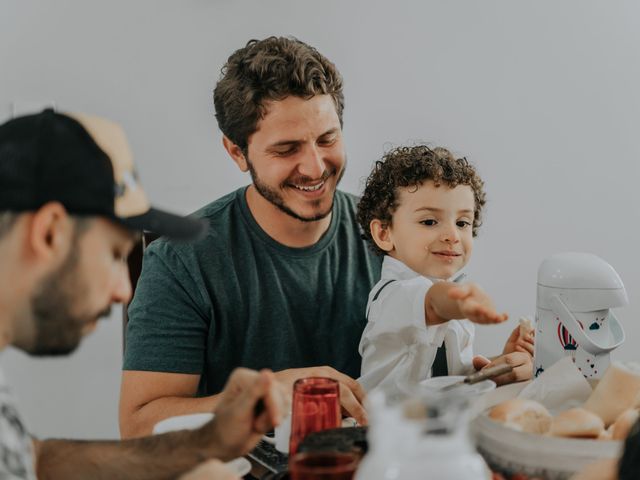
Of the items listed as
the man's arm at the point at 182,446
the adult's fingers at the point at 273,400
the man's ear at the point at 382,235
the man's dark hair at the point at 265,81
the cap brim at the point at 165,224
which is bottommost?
the man's arm at the point at 182,446

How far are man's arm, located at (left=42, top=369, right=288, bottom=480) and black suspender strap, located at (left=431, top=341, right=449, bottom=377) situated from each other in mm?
726

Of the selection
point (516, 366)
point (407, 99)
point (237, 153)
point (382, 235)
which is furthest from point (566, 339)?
point (407, 99)

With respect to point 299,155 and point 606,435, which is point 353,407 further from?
point 299,155

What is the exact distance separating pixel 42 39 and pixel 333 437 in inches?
78.9

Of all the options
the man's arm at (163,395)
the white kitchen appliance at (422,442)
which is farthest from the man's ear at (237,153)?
the white kitchen appliance at (422,442)

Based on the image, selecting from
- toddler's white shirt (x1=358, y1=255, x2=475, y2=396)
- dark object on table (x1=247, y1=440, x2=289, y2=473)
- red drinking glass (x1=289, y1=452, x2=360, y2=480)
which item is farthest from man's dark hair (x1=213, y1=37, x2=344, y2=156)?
red drinking glass (x1=289, y1=452, x2=360, y2=480)

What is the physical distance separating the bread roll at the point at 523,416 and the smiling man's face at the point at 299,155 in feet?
2.69

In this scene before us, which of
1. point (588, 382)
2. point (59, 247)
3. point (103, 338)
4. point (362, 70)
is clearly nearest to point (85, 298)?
point (59, 247)

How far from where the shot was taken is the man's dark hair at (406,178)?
5.57 feet

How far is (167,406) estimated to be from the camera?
1485mm

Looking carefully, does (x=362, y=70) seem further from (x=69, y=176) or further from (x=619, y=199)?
(x=69, y=176)

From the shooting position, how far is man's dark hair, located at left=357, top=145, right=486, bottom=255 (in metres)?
1.70

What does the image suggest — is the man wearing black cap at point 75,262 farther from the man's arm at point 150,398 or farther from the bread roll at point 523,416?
the man's arm at point 150,398

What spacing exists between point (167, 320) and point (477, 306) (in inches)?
30.0
